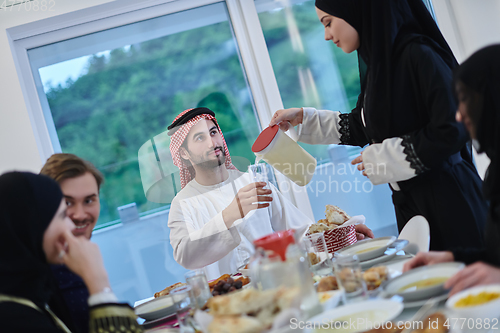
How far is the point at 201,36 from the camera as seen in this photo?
278 cm

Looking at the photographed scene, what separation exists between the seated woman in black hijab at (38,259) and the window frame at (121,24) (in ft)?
5.38

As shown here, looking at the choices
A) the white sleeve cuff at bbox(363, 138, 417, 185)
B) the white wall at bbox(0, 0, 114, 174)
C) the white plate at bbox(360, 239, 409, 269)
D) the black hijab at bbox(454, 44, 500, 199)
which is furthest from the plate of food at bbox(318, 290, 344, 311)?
the white wall at bbox(0, 0, 114, 174)

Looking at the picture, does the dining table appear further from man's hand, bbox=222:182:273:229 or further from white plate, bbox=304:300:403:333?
man's hand, bbox=222:182:273:229

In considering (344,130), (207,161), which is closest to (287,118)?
(344,130)

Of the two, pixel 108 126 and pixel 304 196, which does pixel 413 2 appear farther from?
pixel 108 126

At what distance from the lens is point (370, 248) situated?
1.31m

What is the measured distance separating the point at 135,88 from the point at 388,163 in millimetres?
1863

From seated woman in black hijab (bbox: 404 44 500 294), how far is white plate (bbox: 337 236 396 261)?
231 millimetres

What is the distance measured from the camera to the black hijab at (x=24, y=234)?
37.5 inches

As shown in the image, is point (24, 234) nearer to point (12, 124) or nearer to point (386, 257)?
point (386, 257)

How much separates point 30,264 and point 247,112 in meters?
2.00

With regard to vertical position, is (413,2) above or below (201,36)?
below

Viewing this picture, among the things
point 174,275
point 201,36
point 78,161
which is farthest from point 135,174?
point 78,161

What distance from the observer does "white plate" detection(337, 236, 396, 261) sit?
3.94 feet
